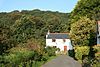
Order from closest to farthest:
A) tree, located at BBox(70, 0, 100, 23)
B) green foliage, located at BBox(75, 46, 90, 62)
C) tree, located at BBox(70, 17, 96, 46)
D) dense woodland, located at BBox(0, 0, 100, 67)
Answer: dense woodland, located at BBox(0, 0, 100, 67) → green foliage, located at BBox(75, 46, 90, 62) → tree, located at BBox(70, 17, 96, 46) → tree, located at BBox(70, 0, 100, 23)

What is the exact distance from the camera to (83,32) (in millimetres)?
45938

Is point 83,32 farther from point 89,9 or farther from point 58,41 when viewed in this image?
point 58,41

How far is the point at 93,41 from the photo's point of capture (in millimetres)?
47625

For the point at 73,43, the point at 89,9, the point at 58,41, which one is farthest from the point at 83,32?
the point at 58,41

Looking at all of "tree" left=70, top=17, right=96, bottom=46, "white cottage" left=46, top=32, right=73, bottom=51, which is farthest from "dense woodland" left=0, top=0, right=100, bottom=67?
"white cottage" left=46, top=32, right=73, bottom=51

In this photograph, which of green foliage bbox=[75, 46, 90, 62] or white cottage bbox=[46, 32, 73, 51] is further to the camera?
white cottage bbox=[46, 32, 73, 51]

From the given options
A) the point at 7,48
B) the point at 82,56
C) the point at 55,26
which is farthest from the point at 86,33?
the point at 55,26

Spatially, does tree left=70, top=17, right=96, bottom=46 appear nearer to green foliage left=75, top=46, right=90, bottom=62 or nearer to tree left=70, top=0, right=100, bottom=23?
green foliage left=75, top=46, right=90, bottom=62

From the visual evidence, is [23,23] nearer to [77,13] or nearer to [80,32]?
[77,13]

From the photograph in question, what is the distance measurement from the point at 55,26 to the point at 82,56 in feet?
223

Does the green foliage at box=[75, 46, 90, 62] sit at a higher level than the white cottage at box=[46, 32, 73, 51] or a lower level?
higher

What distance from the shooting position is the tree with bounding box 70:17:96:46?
45.9 meters

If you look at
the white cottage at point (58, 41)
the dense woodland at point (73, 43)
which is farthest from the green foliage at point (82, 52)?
the white cottage at point (58, 41)

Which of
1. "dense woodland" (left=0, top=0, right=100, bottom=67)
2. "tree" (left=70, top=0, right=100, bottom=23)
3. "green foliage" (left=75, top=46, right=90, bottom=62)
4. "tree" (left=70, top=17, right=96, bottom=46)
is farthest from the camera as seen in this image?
"tree" (left=70, top=0, right=100, bottom=23)
